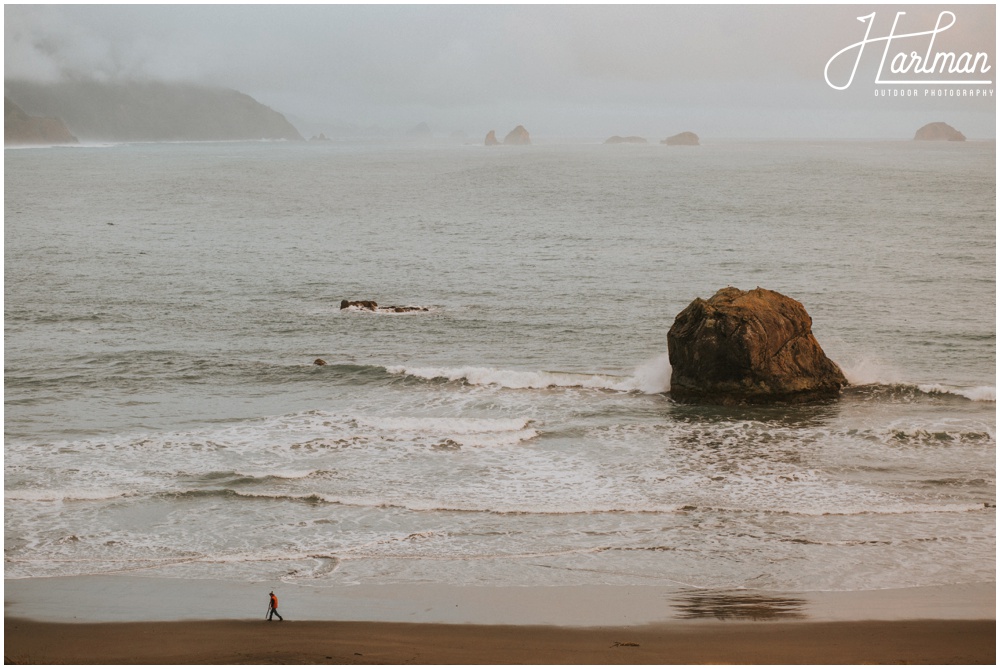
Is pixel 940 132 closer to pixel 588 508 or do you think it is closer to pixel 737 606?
pixel 588 508

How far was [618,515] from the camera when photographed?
18672mm

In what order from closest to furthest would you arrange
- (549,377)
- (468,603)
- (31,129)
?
(468,603), (549,377), (31,129)

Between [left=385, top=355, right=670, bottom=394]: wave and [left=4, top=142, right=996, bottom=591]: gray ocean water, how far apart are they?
0.11 metres

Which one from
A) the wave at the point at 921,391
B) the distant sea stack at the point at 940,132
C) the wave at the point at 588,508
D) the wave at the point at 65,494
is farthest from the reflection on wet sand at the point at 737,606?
the distant sea stack at the point at 940,132

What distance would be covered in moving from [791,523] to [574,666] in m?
7.33

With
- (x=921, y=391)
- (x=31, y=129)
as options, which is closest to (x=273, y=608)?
(x=921, y=391)

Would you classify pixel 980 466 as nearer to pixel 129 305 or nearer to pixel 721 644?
pixel 721 644

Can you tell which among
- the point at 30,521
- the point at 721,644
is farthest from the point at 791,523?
the point at 30,521

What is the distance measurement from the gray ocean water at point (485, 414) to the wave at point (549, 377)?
11 cm

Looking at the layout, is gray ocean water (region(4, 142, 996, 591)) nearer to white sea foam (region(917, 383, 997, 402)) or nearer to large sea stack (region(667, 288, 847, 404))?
white sea foam (region(917, 383, 997, 402))

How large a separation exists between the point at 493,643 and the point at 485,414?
12749mm

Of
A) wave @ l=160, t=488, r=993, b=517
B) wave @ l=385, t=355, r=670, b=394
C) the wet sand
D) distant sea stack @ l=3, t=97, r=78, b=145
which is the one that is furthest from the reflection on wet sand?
distant sea stack @ l=3, t=97, r=78, b=145

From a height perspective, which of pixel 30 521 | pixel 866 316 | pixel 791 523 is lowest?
pixel 30 521

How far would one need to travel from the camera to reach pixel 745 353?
2586 cm
